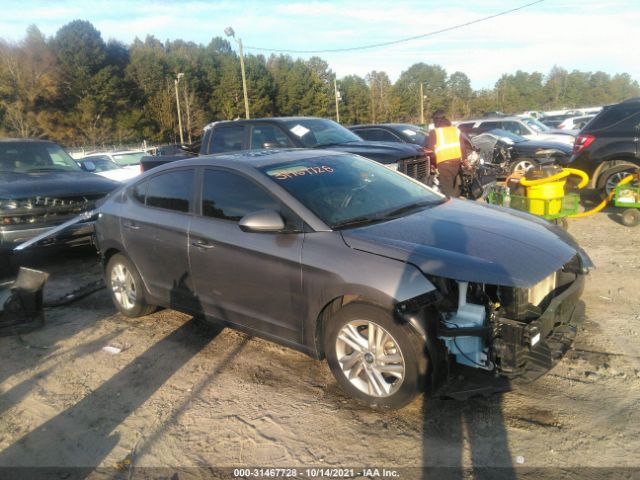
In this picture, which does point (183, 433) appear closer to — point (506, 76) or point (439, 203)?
point (439, 203)

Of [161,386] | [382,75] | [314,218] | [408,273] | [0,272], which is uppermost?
[382,75]

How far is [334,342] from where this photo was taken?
347 centimetres

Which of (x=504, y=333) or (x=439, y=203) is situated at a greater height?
(x=439, y=203)

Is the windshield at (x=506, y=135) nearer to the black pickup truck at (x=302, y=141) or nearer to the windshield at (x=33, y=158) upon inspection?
the black pickup truck at (x=302, y=141)

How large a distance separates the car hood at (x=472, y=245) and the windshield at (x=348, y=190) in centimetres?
20

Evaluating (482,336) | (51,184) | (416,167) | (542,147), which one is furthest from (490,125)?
(482,336)

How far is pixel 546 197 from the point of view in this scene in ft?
22.3

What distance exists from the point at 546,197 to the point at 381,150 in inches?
97.5

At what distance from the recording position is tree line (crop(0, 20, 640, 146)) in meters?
48.7

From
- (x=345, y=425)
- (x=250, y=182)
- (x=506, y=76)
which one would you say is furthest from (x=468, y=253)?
(x=506, y=76)

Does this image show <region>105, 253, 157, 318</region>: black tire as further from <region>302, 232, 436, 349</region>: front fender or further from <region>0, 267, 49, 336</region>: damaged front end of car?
<region>302, 232, 436, 349</region>: front fender

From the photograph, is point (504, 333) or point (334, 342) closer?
point (504, 333)

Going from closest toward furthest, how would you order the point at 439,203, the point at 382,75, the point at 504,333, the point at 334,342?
the point at 504,333 → the point at 334,342 → the point at 439,203 → the point at 382,75

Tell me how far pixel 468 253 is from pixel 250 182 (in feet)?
5.86
